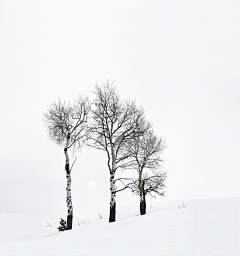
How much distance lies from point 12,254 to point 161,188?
58.8ft

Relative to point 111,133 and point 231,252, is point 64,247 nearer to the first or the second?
point 231,252

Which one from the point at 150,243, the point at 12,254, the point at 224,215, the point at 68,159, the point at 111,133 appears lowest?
the point at 12,254


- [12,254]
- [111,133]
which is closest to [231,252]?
[12,254]

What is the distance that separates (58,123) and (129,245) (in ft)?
45.4

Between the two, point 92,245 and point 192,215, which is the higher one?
point 192,215

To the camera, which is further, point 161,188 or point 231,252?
point 161,188

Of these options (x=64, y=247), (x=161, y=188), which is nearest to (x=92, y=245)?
(x=64, y=247)

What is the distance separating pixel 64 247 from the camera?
10.5 metres

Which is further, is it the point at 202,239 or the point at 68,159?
the point at 68,159

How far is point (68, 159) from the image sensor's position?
20.1 m

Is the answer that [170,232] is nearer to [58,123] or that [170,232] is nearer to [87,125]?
[87,125]

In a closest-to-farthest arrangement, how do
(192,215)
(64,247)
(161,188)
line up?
(64,247) → (192,215) → (161,188)

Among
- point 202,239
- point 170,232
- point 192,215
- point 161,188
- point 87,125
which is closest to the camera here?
point 202,239

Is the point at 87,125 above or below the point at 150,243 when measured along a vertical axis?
above
